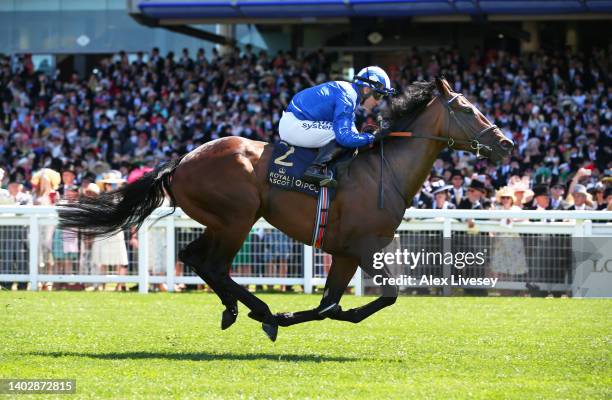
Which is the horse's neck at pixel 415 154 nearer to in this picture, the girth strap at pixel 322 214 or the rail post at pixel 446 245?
the girth strap at pixel 322 214

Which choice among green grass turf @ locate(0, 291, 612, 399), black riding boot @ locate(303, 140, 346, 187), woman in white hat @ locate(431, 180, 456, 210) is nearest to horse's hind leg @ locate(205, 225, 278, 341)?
green grass turf @ locate(0, 291, 612, 399)

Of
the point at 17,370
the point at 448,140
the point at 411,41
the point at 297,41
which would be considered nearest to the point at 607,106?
the point at 411,41

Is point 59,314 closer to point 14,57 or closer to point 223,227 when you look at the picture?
point 223,227

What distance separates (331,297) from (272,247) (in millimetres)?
5332

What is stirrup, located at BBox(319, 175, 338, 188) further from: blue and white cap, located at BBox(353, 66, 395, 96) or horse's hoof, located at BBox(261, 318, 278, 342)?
horse's hoof, located at BBox(261, 318, 278, 342)

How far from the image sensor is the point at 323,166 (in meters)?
8.09

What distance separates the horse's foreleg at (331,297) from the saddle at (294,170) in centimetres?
60

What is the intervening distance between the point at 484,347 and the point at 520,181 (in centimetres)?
915

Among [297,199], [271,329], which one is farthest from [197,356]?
[297,199]

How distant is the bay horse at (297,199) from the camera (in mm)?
8133

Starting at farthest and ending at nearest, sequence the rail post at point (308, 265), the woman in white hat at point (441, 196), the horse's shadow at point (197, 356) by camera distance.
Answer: the woman in white hat at point (441, 196) < the rail post at point (308, 265) < the horse's shadow at point (197, 356)

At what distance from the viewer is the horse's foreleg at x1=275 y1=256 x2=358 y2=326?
8141mm

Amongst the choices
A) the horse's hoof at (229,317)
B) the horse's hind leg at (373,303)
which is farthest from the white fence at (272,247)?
the horse's hind leg at (373,303)

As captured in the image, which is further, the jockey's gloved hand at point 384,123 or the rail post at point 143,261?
the rail post at point 143,261
